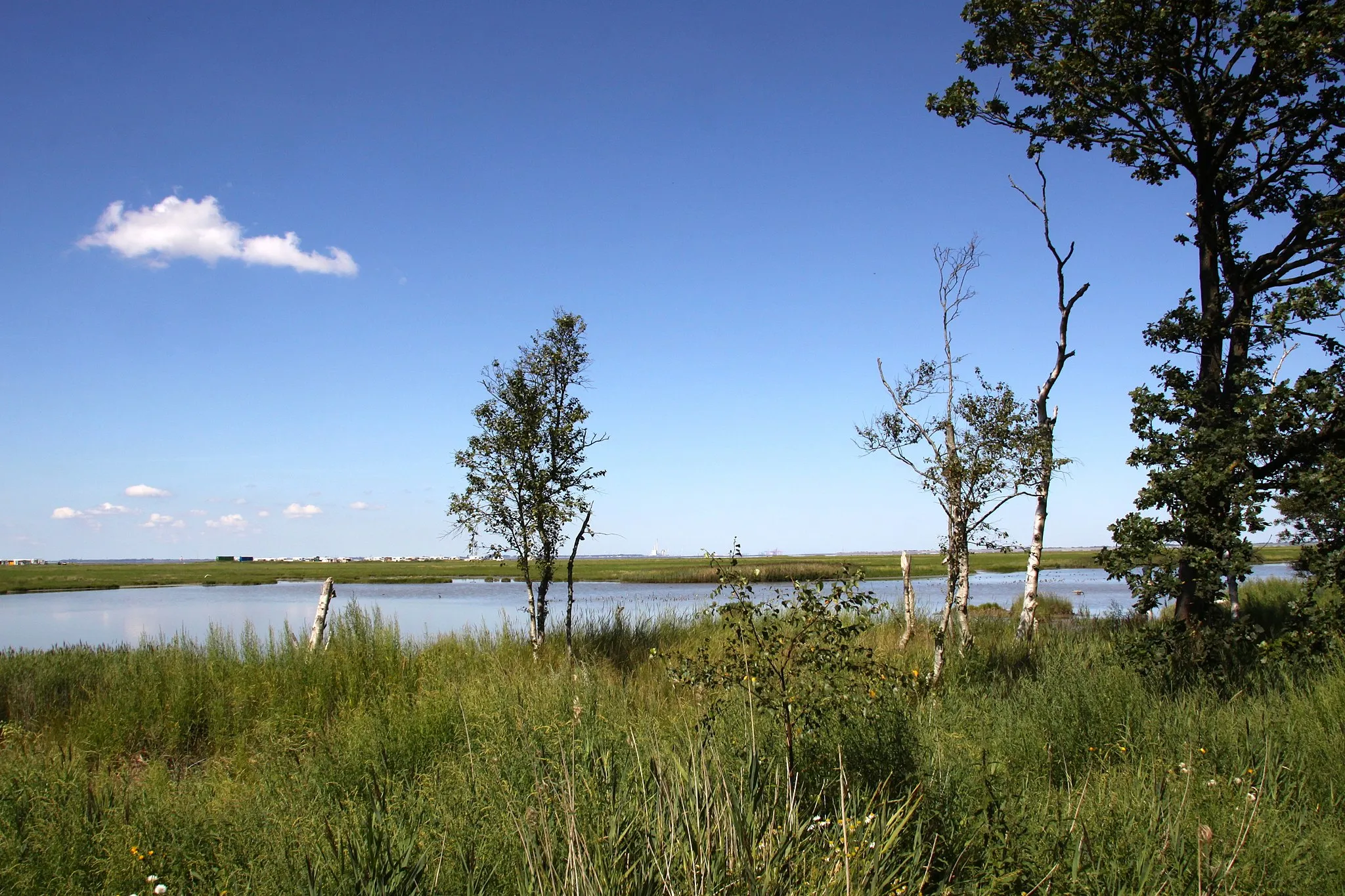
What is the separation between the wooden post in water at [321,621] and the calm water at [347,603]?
0.28 metres

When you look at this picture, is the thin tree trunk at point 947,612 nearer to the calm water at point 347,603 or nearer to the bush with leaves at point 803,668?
the bush with leaves at point 803,668

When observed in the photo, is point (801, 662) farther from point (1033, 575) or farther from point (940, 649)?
point (1033, 575)

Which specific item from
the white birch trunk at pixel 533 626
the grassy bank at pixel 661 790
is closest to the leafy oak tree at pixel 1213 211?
the grassy bank at pixel 661 790

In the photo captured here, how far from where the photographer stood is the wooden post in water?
1353cm

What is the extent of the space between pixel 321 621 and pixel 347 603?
4458 mm

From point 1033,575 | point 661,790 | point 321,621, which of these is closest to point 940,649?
point 1033,575

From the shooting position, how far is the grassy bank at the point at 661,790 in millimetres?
3619

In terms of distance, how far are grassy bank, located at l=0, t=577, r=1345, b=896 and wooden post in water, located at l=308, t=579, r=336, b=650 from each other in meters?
2.50

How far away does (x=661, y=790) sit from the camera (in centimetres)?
330

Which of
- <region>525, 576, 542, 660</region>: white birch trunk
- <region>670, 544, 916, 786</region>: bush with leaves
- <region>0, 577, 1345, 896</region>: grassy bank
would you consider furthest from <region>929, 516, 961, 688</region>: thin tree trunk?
<region>525, 576, 542, 660</region>: white birch trunk

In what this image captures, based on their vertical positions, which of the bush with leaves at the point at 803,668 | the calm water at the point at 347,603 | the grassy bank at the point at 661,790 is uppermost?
the bush with leaves at the point at 803,668

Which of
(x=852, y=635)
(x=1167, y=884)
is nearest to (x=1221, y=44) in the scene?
(x=852, y=635)

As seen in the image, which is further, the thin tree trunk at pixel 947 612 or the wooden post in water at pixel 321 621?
the wooden post in water at pixel 321 621

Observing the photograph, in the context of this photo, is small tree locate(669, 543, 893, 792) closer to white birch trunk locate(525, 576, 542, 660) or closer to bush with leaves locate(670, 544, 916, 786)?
bush with leaves locate(670, 544, 916, 786)
